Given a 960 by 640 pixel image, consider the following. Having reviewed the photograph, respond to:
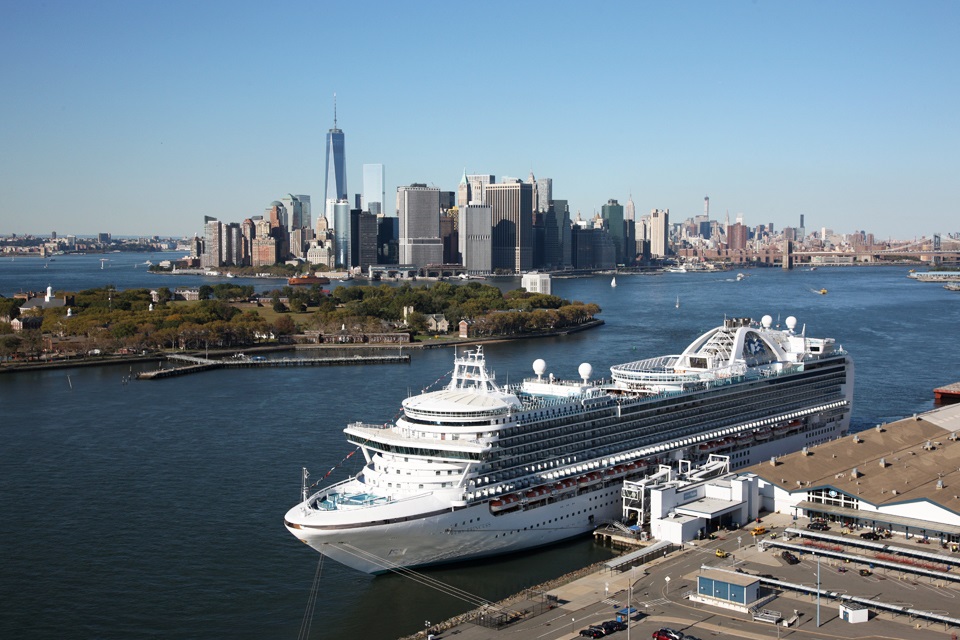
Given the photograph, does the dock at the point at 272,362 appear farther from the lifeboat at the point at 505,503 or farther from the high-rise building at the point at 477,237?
the high-rise building at the point at 477,237

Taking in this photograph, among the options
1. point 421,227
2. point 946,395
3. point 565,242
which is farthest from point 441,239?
point 946,395

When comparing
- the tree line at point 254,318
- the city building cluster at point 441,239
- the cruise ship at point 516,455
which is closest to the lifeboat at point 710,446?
the cruise ship at point 516,455

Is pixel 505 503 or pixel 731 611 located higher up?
pixel 505 503

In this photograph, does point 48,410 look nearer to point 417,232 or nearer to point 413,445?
point 413,445

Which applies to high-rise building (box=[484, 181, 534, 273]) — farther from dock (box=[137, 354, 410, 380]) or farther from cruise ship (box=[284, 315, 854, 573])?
cruise ship (box=[284, 315, 854, 573])

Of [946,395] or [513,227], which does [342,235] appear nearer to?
[513,227]

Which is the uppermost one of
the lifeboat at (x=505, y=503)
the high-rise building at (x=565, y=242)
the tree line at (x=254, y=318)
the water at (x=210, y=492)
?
the high-rise building at (x=565, y=242)
